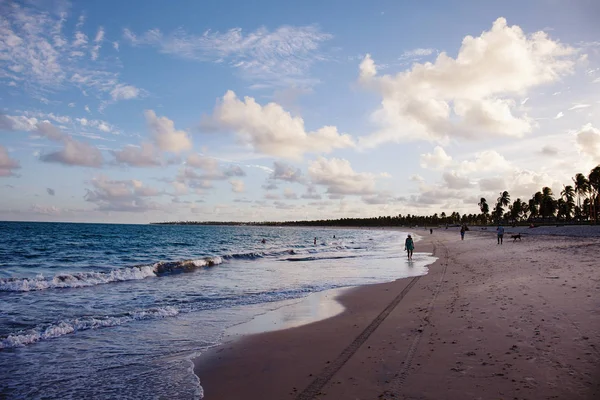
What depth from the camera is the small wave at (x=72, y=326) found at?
959 cm

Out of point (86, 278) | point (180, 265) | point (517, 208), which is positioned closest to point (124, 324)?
point (86, 278)

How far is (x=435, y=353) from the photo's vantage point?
7.46m

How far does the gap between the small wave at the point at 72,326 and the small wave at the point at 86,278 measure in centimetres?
975

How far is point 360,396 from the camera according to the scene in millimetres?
5746

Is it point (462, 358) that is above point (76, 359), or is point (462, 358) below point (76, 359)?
above

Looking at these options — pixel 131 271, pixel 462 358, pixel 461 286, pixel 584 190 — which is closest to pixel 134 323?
pixel 462 358

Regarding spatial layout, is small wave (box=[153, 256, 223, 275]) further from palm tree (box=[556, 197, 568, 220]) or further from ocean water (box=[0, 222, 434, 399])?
palm tree (box=[556, 197, 568, 220])

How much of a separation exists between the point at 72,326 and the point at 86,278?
13.0 metres

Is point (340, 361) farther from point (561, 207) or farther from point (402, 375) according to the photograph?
point (561, 207)

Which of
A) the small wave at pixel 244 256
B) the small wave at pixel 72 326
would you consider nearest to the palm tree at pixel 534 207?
the small wave at pixel 244 256

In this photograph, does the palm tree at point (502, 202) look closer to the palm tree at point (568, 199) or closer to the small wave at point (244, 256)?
the palm tree at point (568, 199)

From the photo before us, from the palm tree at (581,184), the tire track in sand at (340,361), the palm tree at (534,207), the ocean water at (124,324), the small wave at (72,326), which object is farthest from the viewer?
the palm tree at (534,207)

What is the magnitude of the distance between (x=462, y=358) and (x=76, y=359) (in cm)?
839

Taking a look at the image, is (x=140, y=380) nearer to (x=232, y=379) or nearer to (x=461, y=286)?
(x=232, y=379)
